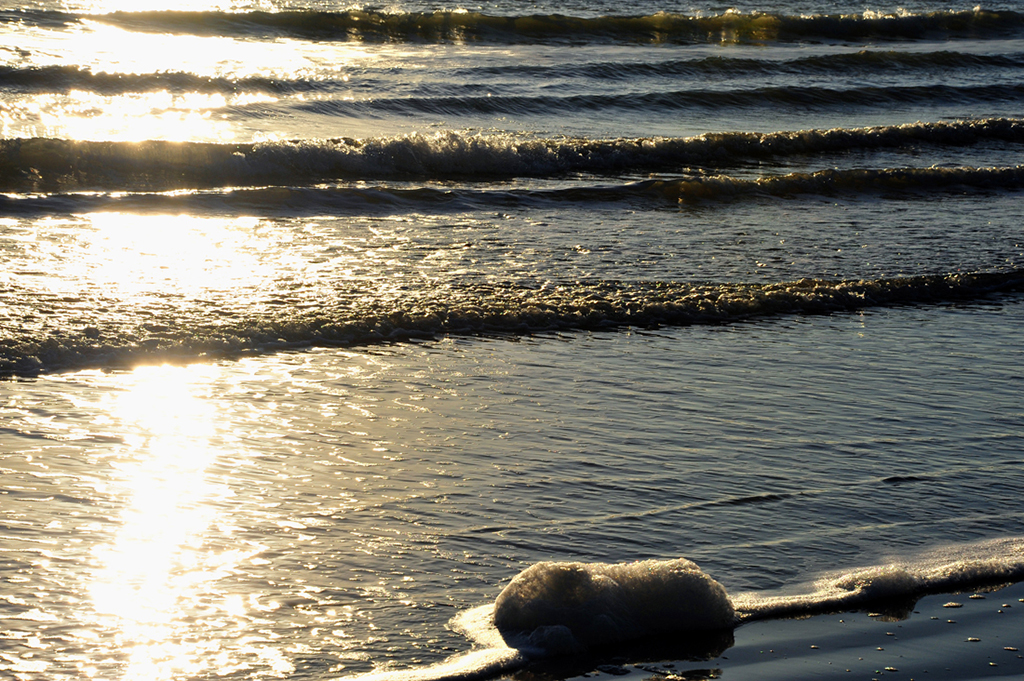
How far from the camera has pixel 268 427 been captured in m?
4.64

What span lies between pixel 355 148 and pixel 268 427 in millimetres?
7445

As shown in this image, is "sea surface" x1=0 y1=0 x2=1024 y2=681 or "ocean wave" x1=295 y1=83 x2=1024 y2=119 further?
"ocean wave" x1=295 y1=83 x2=1024 y2=119

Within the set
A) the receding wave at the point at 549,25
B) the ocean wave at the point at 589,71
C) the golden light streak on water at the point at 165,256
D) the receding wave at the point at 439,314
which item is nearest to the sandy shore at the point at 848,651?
the receding wave at the point at 439,314

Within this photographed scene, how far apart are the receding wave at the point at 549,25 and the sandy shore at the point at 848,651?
18292 millimetres

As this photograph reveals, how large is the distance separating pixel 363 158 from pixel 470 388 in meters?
6.73

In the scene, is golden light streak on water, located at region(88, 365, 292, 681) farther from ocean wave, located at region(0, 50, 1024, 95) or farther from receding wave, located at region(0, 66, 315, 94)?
ocean wave, located at region(0, 50, 1024, 95)

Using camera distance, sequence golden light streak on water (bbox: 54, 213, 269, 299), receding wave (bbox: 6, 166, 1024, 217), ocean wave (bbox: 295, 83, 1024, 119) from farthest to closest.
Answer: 1. ocean wave (bbox: 295, 83, 1024, 119)
2. receding wave (bbox: 6, 166, 1024, 217)
3. golden light streak on water (bbox: 54, 213, 269, 299)

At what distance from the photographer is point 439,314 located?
638 cm

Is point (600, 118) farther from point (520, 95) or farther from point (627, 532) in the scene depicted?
point (627, 532)

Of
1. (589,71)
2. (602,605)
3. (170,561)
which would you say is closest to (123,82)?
(589,71)

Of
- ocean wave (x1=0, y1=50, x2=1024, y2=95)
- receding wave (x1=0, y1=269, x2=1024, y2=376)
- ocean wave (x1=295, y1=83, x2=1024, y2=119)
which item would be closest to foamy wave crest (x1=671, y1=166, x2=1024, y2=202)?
receding wave (x1=0, y1=269, x2=1024, y2=376)

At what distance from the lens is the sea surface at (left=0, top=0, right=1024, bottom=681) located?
317 cm

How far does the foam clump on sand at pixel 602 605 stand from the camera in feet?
9.91

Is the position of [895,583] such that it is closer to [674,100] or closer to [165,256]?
[165,256]
